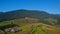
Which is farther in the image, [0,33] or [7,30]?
[7,30]

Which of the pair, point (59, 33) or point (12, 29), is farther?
point (12, 29)

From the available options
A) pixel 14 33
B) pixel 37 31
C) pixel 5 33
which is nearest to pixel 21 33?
pixel 14 33

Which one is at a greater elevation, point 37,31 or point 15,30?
point 37,31

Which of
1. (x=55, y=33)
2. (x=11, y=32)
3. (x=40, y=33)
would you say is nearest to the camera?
(x=40, y=33)

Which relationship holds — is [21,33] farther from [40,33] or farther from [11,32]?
[40,33]

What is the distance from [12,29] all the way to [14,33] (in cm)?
528

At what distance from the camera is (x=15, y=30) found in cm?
6225

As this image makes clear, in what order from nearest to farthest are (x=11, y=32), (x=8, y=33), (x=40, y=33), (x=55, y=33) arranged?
(x=40, y=33), (x=55, y=33), (x=8, y=33), (x=11, y=32)

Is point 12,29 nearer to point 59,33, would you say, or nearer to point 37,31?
point 59,33

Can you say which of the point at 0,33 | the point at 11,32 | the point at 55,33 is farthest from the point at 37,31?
the point at 11,32

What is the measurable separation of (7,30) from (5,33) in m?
4.05

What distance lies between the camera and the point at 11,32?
6069 cm

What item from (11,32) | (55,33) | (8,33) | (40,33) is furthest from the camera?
(11,32)

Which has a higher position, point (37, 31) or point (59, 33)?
point (37, 31)
